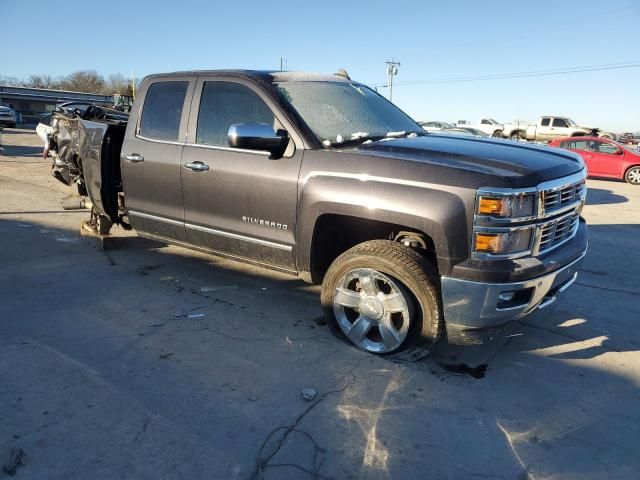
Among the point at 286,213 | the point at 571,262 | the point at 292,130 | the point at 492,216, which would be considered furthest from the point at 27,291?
the point at 571,262

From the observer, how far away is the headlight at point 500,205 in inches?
107

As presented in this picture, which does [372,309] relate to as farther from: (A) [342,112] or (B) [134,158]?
(B) [134,158]

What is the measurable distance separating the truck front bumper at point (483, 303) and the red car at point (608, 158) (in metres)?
14.6

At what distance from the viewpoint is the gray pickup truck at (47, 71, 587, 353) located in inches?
111

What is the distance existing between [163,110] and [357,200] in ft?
7.76

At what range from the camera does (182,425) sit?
101 inches

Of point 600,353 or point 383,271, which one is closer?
point 383,271

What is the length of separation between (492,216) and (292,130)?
1.60 m

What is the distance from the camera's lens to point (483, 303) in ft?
9.24

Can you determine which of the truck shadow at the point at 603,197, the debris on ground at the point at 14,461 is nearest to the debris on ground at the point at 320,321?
the debris on ground at the point at 14,461

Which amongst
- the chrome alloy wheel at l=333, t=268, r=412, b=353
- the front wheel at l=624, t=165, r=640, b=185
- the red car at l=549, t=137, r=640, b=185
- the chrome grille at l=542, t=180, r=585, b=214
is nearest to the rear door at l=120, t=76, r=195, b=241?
the chrome alloy wheel at l=333, t=268, r=412, b=353

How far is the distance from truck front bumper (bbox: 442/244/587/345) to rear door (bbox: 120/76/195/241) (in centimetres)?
257

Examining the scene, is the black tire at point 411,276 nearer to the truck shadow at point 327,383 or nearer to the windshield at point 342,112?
the truck shadow at point 327,383

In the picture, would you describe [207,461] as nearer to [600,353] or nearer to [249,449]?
[249,449]
